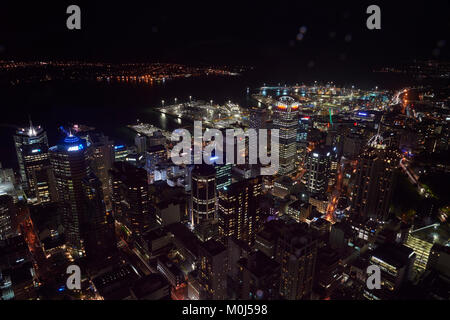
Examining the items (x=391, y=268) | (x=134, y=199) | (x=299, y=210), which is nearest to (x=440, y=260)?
(x=391, y=268)

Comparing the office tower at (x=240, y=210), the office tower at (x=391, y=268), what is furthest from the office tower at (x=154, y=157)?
the office tower at (x=391, y=268)

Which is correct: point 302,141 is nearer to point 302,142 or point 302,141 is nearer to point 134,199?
point 302,142

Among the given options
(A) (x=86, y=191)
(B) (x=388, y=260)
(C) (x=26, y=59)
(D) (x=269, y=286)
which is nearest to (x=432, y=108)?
(B) (x=388, y=260)

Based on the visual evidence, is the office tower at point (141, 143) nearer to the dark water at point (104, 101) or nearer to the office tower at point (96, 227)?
the dark water at point (104, 101)

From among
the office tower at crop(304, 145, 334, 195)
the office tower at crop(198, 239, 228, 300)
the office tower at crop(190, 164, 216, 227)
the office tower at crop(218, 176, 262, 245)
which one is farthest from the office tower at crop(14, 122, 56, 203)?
the office tower at crop(304, 145, 334, 195)

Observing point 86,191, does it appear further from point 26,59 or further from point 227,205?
point 26,59
